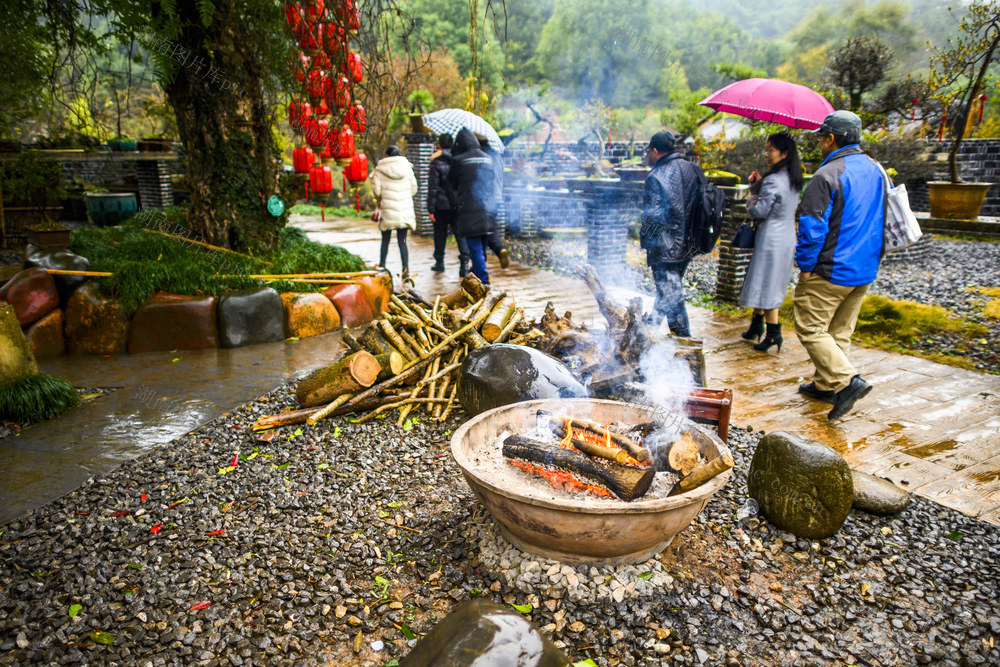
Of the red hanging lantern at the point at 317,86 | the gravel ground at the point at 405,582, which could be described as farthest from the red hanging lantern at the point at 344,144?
the gravel ground at the point at 405,582

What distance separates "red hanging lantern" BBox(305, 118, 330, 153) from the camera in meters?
8.26

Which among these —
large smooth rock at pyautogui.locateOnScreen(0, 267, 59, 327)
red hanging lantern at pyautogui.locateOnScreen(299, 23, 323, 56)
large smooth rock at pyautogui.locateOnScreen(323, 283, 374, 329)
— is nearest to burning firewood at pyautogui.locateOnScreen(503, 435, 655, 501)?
red hanging lantern at pyautogui.locateOnScreen(299, 23, 323, 56)

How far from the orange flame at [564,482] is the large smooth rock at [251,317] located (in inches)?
173

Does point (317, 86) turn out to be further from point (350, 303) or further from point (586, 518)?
point (586, 518)

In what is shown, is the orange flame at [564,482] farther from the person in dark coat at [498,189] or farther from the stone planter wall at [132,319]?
the person in dark coat at [498,189]

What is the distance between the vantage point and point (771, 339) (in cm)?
589

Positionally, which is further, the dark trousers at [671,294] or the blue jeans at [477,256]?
the blue jeans at [477,256]

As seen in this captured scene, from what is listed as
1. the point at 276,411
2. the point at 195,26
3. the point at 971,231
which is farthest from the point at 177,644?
the point at 971,231

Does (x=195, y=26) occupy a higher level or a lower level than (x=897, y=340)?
higher

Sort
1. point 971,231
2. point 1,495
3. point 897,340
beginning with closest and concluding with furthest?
point 1,495, point 897,340, point 971,231

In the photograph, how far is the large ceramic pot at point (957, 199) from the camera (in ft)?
38.1

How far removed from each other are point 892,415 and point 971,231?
999 centimetres

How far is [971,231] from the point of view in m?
11.5

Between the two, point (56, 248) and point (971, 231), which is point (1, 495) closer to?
point (56, 248)
